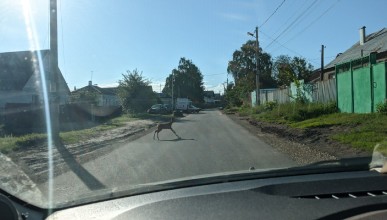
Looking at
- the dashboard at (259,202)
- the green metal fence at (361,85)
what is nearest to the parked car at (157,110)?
the green metal fence at (361,85)

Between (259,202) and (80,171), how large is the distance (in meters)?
9.34

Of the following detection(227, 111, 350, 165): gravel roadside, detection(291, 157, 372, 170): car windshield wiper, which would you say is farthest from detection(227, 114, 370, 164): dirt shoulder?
detection(291, 157, 372, 170): car windshield wiper

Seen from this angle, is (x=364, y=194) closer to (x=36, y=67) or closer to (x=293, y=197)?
(x=293, y=197)

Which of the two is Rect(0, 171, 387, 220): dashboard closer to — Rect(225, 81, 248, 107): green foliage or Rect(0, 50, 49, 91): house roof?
Rect(0, 50, 49, 91): house roof

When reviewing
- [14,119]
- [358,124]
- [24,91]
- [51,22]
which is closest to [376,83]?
[358,124]

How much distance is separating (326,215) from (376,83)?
64.1 ft

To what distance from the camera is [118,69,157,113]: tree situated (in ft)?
177

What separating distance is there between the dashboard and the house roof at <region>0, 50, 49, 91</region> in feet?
146

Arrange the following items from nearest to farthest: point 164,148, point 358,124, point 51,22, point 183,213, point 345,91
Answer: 1. point 183,213
2. point 164,148
3. point 358,124
4. point 51,22
5. point 345,91

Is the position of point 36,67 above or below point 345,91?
above

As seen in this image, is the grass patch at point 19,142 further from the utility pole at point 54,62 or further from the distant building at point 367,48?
the distant building at point 367,48

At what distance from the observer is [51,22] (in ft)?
64.6

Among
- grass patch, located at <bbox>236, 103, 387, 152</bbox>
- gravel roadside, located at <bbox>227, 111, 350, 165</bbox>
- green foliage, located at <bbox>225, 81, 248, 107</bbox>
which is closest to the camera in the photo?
gravel roadside, located at <bbox>227, 111, 350, 165</bbox>

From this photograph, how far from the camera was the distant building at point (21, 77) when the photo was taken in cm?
4559
